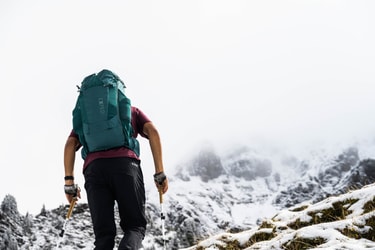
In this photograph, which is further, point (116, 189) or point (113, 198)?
point (113, 198)

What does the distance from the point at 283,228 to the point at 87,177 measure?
16.8ft

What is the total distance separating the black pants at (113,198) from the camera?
238 inches

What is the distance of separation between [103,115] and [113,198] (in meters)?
1.38

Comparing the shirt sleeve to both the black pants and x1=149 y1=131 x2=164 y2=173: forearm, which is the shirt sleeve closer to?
x1=149 y1=131 x2=164 y2=173: forearm

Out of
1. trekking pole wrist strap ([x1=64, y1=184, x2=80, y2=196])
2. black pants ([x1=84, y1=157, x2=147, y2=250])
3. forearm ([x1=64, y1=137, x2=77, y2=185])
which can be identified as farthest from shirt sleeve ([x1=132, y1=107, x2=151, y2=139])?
trekking pole wrist strap ([x1=64, y1=184, x2=80, y2=196])

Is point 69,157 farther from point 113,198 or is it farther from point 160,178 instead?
point 160,178

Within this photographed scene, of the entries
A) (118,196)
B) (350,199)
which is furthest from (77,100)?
(350,199)

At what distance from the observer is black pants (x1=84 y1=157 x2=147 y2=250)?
604cm

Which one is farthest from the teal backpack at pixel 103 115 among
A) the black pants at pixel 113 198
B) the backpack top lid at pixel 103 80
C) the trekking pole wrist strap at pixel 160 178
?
the trekking pole wrist strap at pixel 160 178

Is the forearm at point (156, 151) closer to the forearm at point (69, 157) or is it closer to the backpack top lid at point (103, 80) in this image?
the backpack top lid at point (103, 80)

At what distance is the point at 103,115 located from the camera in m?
6.52

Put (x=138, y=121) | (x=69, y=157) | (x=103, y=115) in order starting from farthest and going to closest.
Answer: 1. (x=138, y=121)
2. (x=69, y=157)
3. (x=103, y=115)

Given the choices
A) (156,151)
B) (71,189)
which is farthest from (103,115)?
(71,189)

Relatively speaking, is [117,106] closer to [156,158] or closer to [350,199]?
[156,158]
